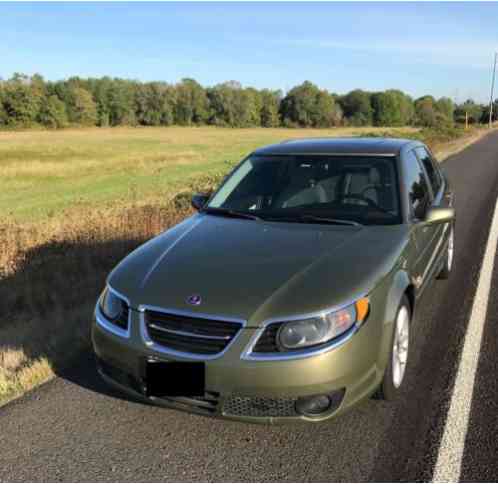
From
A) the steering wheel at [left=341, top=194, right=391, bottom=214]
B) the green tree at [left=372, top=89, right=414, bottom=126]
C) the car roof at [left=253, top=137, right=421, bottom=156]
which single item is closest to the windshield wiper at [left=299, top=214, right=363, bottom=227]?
the steering wheel at [left=341, top=194, right=391, bottom=214]

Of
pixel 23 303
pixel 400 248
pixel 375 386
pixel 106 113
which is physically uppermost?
pixel 106 113

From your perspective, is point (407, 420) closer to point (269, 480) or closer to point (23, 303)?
point (269, 480)

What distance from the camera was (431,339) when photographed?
4.19 meters

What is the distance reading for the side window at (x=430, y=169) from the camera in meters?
4.97

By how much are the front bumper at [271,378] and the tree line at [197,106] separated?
74.1m

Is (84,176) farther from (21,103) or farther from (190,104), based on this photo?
(190,104)

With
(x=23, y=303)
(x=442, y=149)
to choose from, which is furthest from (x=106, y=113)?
(x=23, y=303)

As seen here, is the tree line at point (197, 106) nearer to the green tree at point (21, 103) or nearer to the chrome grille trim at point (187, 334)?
the green tree at point (21, 103)

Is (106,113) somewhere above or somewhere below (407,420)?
above

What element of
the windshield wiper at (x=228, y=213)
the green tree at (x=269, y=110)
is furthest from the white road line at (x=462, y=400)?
the green tree at (x=269, y=110)

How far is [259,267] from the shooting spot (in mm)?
3061

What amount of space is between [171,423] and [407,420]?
140 cm

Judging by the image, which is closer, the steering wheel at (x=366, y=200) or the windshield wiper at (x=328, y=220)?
the windshield wiper at (x=328, y=220)

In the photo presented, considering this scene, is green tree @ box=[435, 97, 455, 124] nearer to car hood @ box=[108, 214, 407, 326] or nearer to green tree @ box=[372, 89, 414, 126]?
green tree @ box=[372, 89, 414, 126]
